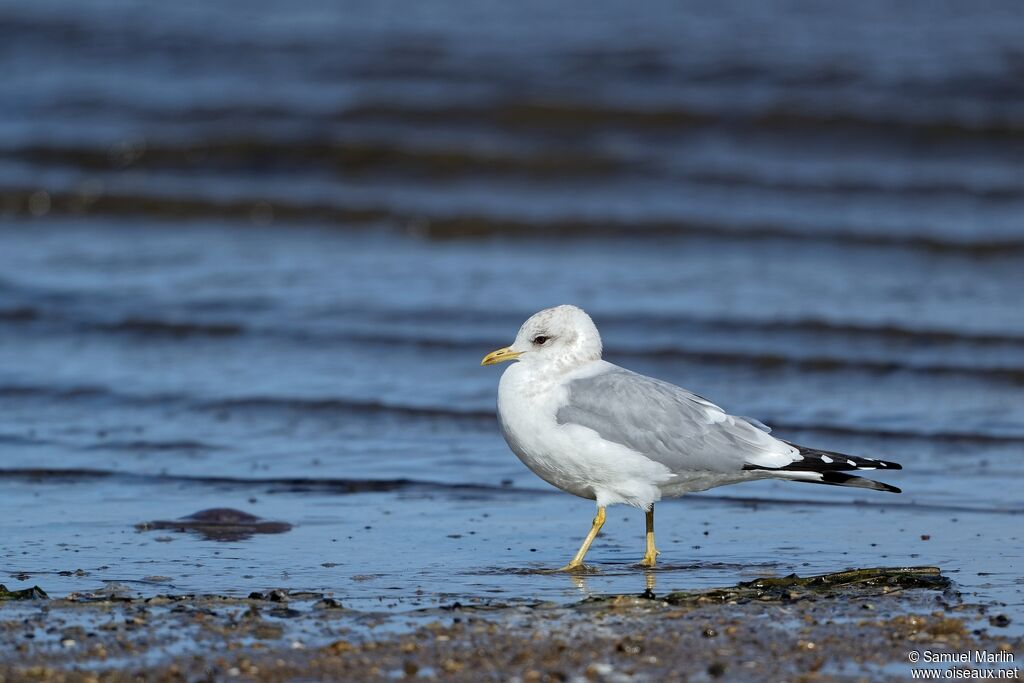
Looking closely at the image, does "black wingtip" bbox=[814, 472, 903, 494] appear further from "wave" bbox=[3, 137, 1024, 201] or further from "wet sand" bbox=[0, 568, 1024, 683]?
"wave" bbox=[3, 137, 1024, 201]

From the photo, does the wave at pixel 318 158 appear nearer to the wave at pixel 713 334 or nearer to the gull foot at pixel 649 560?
the wave at pixel 713 334

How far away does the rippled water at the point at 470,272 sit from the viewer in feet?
20.6

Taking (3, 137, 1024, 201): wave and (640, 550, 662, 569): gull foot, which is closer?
(640, 550, 662, 569): gull foot

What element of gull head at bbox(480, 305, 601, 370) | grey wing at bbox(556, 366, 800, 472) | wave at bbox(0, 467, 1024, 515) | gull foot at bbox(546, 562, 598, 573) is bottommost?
wave at bbox(0, 467, 1024, 515)

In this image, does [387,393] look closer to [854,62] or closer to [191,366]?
[191,366]

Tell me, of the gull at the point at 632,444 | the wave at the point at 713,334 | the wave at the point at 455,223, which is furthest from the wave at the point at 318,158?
the gull at the point at 632,444

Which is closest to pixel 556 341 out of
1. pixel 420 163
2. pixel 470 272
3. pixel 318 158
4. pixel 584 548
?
pixel 584 548

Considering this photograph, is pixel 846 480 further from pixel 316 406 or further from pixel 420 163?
pixel 420 163

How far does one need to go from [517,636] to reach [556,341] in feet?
5.37

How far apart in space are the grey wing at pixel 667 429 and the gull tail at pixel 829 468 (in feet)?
0.10

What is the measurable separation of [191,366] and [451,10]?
1173 centimetres

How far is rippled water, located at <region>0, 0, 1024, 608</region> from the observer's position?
6281mm

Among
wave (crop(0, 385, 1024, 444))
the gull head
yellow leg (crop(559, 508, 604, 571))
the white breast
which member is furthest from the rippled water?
the gull head

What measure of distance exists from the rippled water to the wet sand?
1.09 feet
